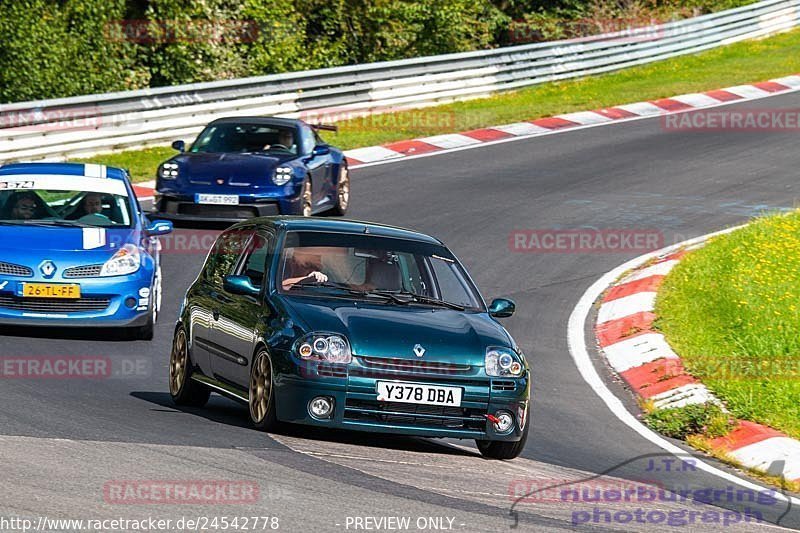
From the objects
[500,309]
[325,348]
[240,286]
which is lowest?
[500,309]

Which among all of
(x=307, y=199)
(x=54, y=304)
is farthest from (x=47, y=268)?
(x=307, y=199)

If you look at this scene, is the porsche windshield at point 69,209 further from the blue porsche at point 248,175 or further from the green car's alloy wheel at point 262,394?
the green car's alloy wheel at point 262,394

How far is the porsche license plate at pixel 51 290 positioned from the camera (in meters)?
12.2

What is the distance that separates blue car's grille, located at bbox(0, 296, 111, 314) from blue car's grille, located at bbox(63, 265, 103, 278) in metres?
0.21

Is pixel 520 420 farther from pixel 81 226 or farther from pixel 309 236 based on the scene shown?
pixel 81 226

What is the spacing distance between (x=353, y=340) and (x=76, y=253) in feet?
15.8

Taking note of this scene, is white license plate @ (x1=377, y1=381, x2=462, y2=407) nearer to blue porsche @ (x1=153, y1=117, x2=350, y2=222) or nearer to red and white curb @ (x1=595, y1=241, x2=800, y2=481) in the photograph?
red and white curb @ (x1=595, y1=241, x2=800, y2=481)

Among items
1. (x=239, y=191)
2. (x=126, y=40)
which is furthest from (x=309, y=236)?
(x=126, y=40)

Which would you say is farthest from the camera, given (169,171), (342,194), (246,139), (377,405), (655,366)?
(342,194)

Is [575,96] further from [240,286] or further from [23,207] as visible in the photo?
[240,286]

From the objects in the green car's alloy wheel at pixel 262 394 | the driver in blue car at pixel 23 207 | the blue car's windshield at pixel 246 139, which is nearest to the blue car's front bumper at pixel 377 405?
the green car's alloy wheel at pixel 262 394

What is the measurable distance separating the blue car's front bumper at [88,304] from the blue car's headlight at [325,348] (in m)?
4.37

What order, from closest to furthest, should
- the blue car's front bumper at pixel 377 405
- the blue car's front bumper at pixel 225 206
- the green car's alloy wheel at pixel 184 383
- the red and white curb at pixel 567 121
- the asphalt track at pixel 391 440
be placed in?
the asphalt track at pixel 391 440 → the blue car's front bumper at pixel 377 405 → the green car's alloy wheel at pixel 184 383 → the blue car's front bumper at pixel 225 206 → the red and white curb at pixel 567 121

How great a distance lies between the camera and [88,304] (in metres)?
12.5
